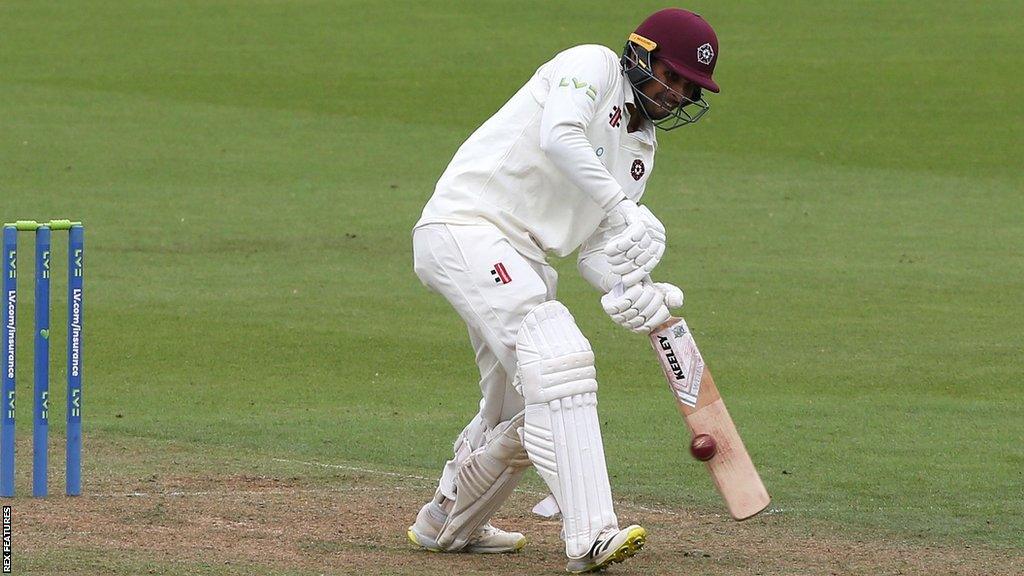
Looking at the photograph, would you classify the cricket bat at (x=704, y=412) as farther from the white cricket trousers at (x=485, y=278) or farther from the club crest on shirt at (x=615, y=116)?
the club crest on shirt at (x=615, y=116)

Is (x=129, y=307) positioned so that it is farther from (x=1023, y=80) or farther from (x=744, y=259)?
(x=1023, y=80)

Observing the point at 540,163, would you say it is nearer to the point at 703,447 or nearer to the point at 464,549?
the point at 703,447

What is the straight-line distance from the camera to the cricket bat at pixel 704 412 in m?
5.45

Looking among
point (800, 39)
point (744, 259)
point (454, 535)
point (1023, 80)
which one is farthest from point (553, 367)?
point (800, 39)

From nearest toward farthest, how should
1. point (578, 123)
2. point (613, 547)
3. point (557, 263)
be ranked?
1. point (613, 547)
2. point (578, 123)
3. point (557, 263)

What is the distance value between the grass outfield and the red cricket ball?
931 mm

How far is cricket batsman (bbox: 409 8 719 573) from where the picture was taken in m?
5.18

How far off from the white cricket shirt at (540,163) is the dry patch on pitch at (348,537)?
1.05 m

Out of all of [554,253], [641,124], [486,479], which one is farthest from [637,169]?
[486,479]

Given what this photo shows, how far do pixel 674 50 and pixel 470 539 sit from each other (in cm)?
170

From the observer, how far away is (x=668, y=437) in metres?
7.90

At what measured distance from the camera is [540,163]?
5395mm

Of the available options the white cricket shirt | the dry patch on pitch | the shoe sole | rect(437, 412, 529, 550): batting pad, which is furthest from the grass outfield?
the white cricket shirt

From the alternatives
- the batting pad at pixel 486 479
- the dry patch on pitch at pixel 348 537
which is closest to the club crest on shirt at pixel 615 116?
the batting pad at pixel 486 479
